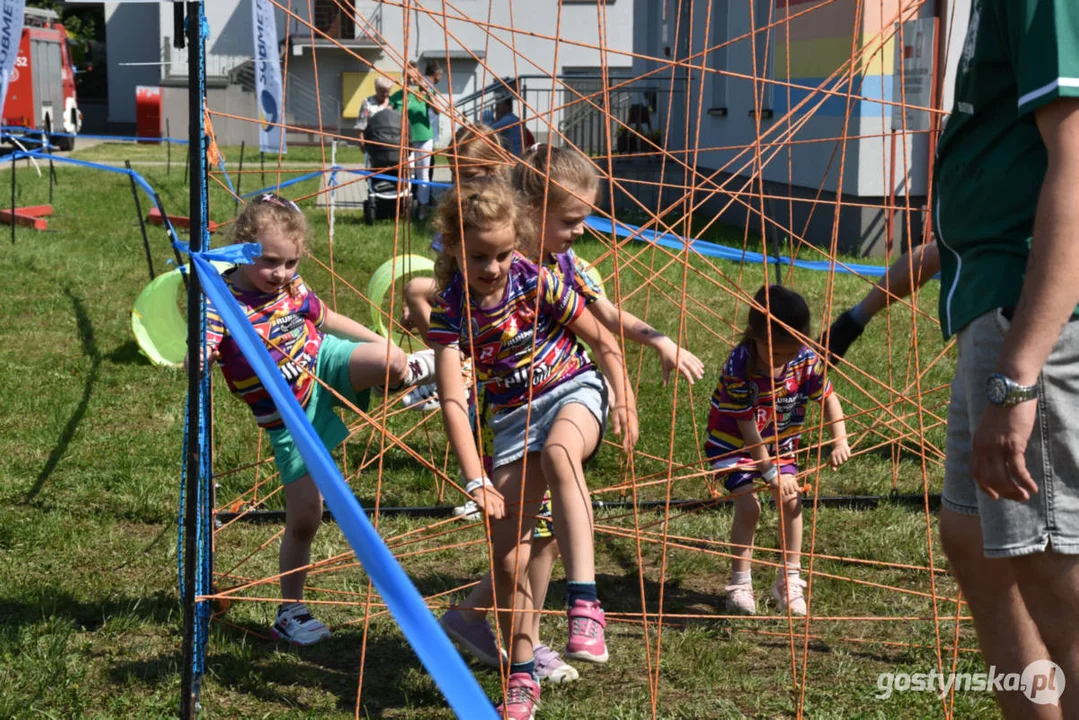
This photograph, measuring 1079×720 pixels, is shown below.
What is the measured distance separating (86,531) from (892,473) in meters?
2.83

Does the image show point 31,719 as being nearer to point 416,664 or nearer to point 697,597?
point 416,664

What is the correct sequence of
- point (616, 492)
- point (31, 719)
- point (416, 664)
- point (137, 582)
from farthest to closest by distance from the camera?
point (616, 492) < point (137, 582) < point (416, 664) < point (31, 719)

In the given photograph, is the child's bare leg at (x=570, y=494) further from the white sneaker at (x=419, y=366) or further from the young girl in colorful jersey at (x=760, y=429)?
the white sneaker at (x=419, y=366)

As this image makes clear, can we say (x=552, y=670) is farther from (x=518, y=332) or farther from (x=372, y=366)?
(x=372, y=366)

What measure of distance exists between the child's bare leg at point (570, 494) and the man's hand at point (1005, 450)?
3.49 feet

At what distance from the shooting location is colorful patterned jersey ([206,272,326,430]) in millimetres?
3158

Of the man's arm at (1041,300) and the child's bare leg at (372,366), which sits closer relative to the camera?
the man's arm at (1041,300)

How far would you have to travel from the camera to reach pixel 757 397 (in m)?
3.42

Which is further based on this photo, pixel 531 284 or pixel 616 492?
pixel 616 492

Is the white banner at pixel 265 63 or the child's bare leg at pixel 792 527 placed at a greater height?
the white banner at pixel 265 63

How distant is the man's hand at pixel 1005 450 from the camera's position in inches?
65.0

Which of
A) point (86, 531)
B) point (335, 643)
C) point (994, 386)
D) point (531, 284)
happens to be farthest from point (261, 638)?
point (994, 386)

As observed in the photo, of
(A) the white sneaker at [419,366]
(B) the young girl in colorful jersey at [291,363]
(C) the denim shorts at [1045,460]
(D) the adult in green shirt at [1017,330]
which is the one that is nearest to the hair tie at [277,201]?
(B) the young girl in colorful jersey at [291,363]

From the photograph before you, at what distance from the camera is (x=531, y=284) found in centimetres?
278
